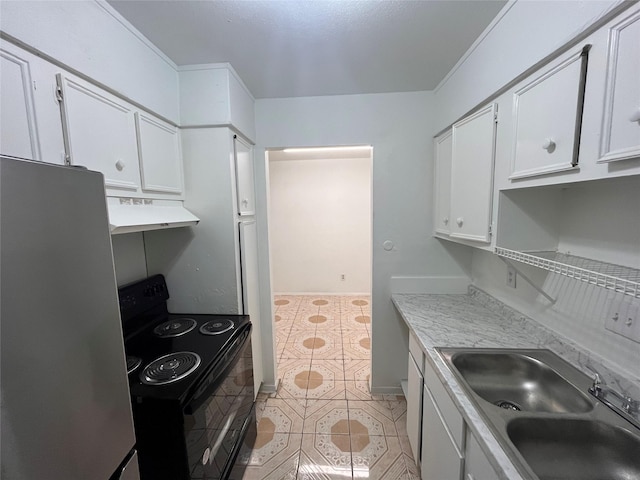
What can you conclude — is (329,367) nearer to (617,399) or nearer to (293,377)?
(293,377)

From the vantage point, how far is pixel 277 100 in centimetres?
203

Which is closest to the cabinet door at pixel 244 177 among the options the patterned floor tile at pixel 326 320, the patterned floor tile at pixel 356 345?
the patterned floor tile at pixel 356 345

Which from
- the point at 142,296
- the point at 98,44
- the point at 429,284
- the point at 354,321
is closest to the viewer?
the point at 98,44

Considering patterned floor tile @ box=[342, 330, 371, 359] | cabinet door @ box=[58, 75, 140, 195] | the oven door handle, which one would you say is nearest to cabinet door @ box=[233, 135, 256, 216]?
cabinet door @ box=[58, 75, 140, 195]

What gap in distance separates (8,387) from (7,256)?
0.23 meters

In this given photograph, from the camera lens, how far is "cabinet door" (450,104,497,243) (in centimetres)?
132

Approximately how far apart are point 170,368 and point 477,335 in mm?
1567

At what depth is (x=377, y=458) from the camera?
1641 millimetres

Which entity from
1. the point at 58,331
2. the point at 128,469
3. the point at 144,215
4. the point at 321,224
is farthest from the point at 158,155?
the point at 321,224

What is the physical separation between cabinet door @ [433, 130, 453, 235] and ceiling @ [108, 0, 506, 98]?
0.45 metres

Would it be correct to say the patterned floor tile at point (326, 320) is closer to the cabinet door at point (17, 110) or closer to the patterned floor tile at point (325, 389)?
the patterned floor tile at point (325, 389)

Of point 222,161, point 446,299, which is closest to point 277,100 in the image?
point 222,161

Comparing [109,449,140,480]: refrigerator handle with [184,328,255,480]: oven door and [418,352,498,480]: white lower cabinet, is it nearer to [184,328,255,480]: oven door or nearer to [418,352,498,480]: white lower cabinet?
[184,328,255,480]: oven door

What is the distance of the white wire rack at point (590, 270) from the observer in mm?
700
